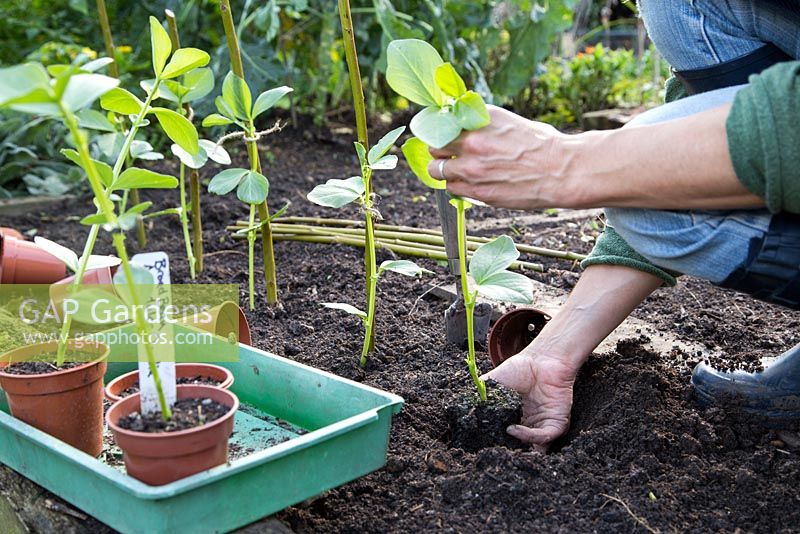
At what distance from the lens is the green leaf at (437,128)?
127 centimetres

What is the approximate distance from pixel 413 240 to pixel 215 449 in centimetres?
151

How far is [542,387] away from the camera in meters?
1.62

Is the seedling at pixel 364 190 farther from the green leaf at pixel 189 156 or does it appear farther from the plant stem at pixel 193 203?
the plant stem at pixel 193 203

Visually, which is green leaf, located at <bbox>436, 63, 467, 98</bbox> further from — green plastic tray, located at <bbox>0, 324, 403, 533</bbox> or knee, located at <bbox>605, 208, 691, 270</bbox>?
green plastic tray, located at <bbox>0, 324, 403, 533</bbox>

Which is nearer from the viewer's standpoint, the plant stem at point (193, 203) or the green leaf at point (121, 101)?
the green leaf at point (121, 101)

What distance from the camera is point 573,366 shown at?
5.33 feet

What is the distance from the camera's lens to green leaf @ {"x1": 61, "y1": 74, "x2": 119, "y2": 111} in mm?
1038

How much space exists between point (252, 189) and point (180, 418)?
74 centimetres

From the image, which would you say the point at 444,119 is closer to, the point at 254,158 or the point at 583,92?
the point at 254,158

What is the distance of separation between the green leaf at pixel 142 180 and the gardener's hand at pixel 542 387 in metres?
0.70

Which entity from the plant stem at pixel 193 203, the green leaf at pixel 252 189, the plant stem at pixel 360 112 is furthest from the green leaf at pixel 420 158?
the plant stem at pixel 193 203

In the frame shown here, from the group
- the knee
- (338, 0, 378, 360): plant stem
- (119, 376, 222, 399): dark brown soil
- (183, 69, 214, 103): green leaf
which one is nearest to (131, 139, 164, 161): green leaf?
(183, 69, 214, 103): green leaf

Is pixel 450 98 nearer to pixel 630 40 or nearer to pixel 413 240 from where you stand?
pixel 413 240

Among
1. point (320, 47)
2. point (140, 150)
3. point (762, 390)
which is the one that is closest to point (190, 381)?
point (140, 150)
